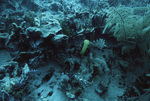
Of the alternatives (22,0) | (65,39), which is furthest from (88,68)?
(22,0)

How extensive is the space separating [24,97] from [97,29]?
9.76ft

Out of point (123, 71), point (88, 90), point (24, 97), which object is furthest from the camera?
point (123, 71)

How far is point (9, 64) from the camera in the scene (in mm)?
1955

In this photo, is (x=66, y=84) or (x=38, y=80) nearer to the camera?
(x=66, y=84)

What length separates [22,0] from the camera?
4508 mm

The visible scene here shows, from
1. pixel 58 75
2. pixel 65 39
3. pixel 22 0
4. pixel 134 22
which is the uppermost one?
pixel 22 0

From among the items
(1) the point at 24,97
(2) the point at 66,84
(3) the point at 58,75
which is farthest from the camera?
(3) the point at 58,75

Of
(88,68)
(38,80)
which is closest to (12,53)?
(38,80)

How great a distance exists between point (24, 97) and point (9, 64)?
0.90 meters

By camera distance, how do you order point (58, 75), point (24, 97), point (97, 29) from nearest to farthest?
1. point (24, 97)
2. point (58, 75)
3. point (97, 29)

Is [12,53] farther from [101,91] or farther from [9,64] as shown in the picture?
[101,91]

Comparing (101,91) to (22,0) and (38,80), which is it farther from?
(22,0)

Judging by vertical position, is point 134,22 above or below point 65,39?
above

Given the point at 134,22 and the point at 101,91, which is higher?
the point at 134,22
